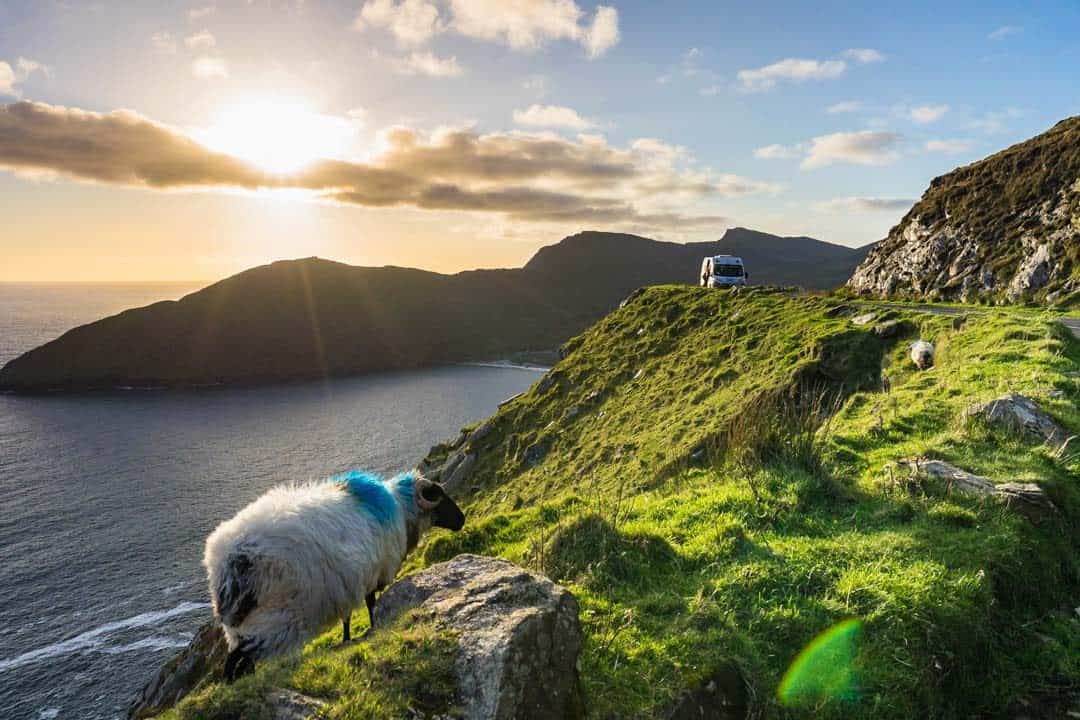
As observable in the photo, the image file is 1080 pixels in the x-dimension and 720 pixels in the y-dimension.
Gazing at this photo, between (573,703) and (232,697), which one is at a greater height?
(232,697)

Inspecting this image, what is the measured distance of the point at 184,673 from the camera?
24750 millimetres

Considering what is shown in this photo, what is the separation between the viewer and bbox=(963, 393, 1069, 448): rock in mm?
10141

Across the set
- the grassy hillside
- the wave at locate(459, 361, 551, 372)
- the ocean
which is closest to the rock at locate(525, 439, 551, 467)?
the grassy hillside

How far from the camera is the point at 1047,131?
161 ft

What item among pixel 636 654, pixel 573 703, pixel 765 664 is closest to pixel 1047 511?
pixel 765 664

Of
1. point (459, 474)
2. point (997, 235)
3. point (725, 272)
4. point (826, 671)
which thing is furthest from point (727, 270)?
point (826, 671)

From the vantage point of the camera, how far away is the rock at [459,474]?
37.0 meters

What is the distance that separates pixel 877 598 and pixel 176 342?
196822 millimetres

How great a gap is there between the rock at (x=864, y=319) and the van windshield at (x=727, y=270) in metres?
19.6

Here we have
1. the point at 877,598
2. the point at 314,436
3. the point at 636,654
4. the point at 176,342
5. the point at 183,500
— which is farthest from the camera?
the point at 176,342

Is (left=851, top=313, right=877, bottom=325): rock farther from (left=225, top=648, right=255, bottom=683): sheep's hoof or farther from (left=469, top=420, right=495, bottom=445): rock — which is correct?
(left=225, top=648, right=255, bottom=683): sheep's hoof

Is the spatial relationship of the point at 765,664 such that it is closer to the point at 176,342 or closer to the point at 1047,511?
the point at 1047,511

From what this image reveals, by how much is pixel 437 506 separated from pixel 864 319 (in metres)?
23.9

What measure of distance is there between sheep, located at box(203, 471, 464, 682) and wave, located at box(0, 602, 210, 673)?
46926 millimetres
